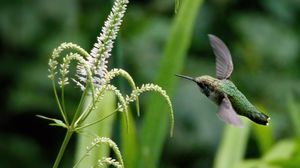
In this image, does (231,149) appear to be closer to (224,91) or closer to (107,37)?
(224,91)

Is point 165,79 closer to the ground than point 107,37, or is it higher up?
higher up

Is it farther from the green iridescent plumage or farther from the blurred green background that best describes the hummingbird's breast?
the blurred green background

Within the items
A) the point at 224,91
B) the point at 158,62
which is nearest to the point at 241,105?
the point at 224,91

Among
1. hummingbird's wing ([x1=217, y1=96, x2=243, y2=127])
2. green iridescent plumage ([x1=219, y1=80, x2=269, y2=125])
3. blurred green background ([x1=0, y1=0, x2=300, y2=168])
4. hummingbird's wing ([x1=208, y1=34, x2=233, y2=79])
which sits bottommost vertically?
hummingbird's wing ([x1=217, y1=96, x2=243, y2=127])

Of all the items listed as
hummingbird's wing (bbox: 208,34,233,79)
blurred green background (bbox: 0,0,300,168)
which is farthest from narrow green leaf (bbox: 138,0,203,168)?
blurred green background (bbox: 0,0,300,168)

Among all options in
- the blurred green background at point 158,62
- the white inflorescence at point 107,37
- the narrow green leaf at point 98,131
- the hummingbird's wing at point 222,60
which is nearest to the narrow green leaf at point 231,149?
the narrow green leaf at point 98,131

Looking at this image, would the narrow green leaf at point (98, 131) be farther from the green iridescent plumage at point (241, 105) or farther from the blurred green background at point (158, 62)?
the blurred green background at point (158, 62)
